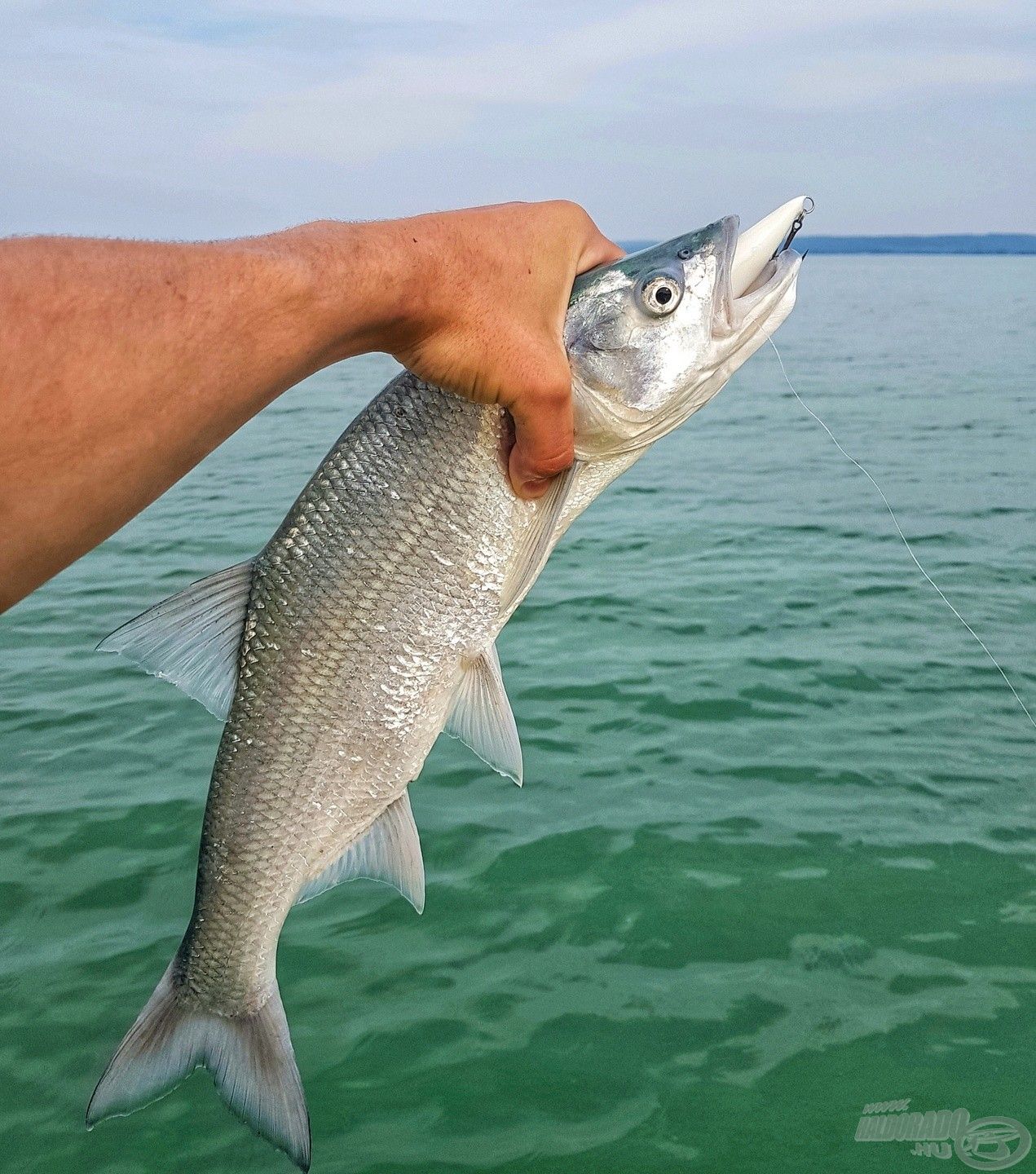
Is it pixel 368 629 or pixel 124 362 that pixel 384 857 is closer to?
pixel 368 629

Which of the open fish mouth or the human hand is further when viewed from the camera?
the open fish mouth

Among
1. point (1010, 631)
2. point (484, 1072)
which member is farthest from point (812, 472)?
point (484, 1072)

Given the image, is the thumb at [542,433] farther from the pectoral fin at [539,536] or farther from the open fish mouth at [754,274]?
the open fish mouth at [754,274]

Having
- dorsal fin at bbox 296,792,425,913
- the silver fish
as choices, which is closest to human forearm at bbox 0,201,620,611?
the silver fish

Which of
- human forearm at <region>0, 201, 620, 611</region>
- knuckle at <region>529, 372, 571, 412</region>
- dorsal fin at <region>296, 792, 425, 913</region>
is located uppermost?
human forearm at <region>0, 201, 620, 611</region>

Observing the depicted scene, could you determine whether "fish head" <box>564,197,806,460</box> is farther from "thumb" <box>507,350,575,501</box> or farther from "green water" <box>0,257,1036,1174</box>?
"green water" <box>0,257,1036,1174</box>

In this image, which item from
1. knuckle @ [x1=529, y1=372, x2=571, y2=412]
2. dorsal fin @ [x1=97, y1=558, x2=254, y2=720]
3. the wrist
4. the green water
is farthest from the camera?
the green water

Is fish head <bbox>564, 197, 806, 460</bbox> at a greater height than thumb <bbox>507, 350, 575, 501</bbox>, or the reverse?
fish head <bbox>564, 197, 806, 460</bbox>
